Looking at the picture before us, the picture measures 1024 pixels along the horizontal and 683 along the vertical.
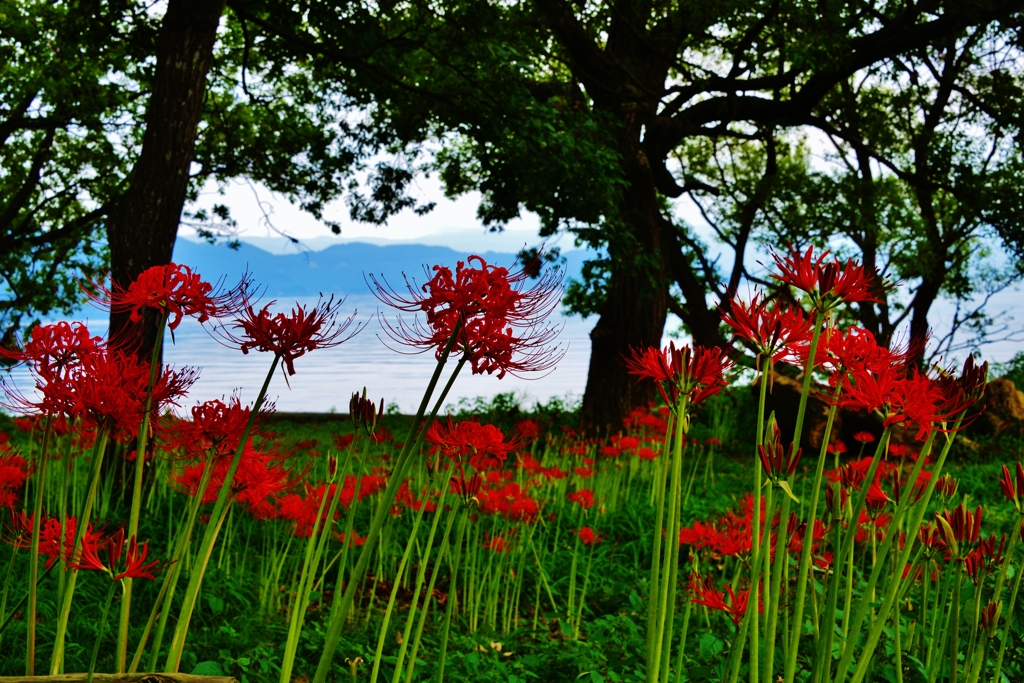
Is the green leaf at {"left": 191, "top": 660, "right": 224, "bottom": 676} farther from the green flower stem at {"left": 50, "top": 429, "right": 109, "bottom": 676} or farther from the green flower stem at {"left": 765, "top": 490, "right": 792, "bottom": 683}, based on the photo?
the green flower stem at {"left": 765, "top": 490, "right": 792, "bottom": 683}

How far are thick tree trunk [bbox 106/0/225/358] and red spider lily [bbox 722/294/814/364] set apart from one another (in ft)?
17.7

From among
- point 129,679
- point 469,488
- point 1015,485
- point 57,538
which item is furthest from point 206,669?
point 1015,485

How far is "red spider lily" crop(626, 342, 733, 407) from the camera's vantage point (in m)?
1.63

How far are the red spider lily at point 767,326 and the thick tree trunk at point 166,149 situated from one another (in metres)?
5.38

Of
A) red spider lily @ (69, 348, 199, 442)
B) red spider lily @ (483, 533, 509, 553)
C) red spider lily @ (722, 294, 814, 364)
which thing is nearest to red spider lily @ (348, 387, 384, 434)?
red spider lily @ (69, 348, 199, 442)

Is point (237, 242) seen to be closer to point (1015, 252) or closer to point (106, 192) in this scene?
point (106, 192)

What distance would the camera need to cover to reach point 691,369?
5.37ft

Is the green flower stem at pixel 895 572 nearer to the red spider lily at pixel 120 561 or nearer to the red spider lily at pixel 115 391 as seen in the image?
the red spider lily at pixel 120 561

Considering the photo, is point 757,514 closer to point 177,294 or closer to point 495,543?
point 177,294

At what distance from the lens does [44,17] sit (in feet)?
36.3

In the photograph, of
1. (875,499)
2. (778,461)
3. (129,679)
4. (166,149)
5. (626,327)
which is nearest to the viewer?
(778,461)

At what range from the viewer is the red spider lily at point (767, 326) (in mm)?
1591

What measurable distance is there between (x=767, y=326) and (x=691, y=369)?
17 cm

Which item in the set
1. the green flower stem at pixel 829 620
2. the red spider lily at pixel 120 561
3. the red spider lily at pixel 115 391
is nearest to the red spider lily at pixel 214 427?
the red spider lily at pixel 115 391
